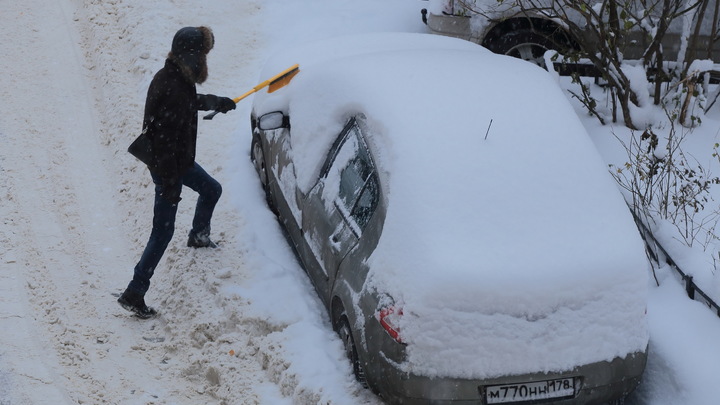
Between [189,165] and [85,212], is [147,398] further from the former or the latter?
[85,212]

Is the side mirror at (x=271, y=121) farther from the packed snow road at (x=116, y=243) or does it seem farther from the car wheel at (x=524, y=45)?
the car wheel at (x=524, y=45)

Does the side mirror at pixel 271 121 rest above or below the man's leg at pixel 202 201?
above

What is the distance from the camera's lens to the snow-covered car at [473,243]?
4.43m

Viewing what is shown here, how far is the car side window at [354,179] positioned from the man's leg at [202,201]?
1144mm

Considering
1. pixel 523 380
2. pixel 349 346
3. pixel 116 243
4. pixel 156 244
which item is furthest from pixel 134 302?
pixel 523 380

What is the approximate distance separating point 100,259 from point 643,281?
4060mm

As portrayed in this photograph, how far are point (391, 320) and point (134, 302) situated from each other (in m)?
2.33

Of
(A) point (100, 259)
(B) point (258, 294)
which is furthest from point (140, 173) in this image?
(B) point (258, 294)

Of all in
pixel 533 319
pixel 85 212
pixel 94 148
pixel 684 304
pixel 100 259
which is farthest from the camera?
pixel 94 148

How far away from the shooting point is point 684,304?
530cm

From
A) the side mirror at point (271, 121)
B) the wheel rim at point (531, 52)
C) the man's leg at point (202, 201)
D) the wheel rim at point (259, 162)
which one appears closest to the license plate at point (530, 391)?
the side mirror at point (271, 121)

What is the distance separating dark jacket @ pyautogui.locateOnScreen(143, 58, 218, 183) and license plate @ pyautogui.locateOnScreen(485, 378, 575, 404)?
2.69m

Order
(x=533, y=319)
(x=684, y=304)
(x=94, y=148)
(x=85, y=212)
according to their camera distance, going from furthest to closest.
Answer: (x=94, y=148), (x=85, y=212), (x=684, y=304), (x=533, y=319)

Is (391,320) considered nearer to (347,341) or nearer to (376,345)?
(376,345)
